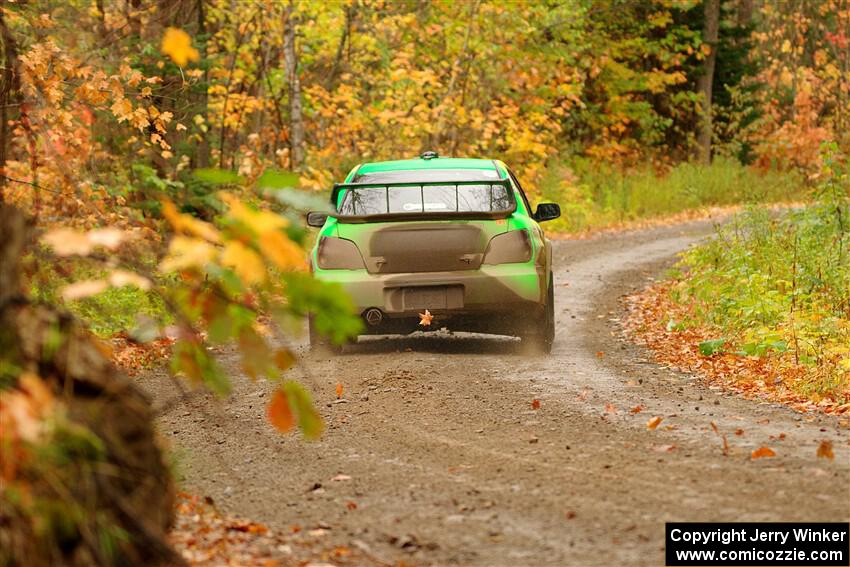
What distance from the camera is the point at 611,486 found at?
6082 mm

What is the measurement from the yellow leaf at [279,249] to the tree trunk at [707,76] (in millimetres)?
34574

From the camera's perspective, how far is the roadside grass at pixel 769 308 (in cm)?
1005

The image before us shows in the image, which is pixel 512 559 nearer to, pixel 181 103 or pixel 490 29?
pixel 181 103

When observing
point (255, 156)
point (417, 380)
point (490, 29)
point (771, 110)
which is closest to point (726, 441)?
point (417, 380)

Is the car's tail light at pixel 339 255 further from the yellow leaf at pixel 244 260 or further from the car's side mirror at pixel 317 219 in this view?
the yellow leaf at pixel 244 260

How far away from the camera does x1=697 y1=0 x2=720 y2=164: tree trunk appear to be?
37.0 m

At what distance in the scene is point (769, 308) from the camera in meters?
12.0

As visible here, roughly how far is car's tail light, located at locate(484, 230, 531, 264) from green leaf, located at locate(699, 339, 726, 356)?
2.11 meters

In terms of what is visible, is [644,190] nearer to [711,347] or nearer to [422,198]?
[711,347]

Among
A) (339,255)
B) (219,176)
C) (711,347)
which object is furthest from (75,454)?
(711,347)

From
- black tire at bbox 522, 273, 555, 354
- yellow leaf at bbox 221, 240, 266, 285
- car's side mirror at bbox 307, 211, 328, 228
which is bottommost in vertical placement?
black tire at bbox 522, 273, 555, 354

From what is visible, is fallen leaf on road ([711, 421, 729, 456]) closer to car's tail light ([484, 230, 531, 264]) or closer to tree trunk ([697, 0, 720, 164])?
car's tail light ([484, 230, 531, 264])

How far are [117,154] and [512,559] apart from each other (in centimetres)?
1532

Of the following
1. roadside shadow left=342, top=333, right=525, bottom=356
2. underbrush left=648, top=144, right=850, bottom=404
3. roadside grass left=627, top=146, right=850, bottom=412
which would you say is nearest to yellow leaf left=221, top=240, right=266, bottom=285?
roadside grass left=627, top=146, right=850, bottom=412
